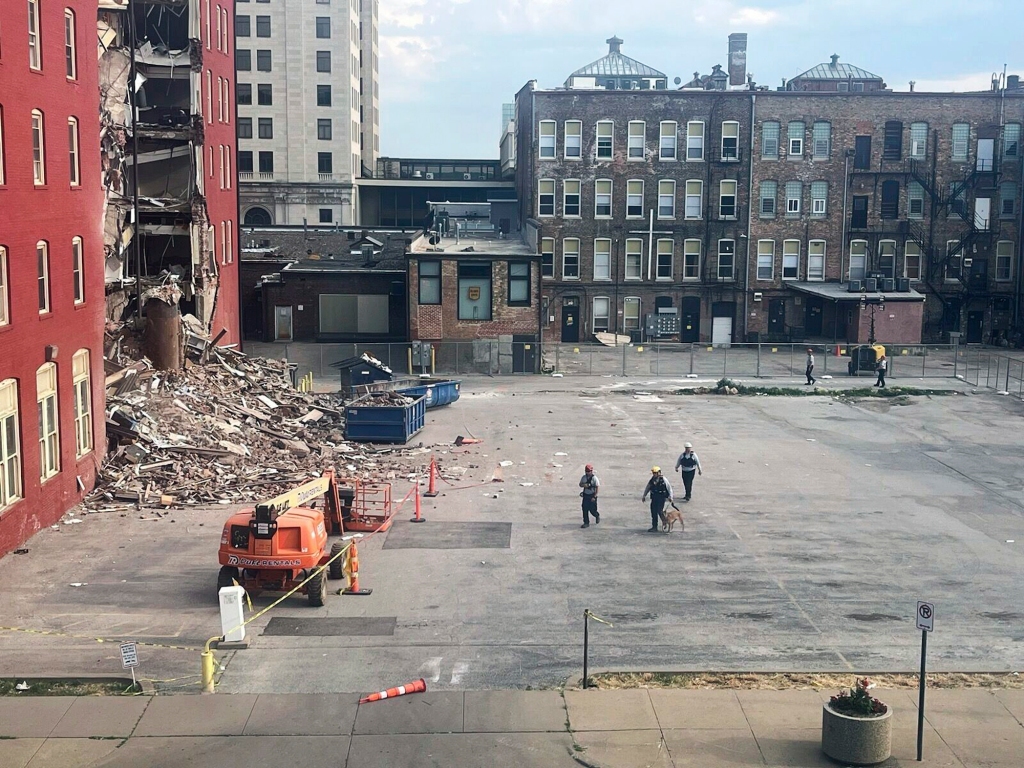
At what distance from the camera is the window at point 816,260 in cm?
6519

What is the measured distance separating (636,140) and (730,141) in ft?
17.4

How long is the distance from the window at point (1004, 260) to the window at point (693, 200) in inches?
685

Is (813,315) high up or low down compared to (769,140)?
down

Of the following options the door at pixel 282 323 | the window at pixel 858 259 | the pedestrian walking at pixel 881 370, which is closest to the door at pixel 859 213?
the window at pixel 858 259

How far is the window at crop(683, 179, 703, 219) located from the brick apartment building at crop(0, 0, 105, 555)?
139ft

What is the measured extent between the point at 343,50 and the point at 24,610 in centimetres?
7821

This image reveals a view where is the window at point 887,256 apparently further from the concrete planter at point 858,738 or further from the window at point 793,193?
the concrete planter at point 858,738

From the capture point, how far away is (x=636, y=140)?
210 feet

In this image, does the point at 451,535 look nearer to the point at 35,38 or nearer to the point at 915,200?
the point at 35,38

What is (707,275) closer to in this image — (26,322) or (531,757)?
(26,322)

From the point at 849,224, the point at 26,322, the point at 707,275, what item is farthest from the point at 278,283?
the point at 26,322

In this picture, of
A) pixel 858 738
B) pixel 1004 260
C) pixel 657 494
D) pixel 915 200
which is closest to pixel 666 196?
pixel 915 200

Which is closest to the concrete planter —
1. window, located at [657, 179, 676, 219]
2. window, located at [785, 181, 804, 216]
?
window, located at [657, 179, 676, 219]

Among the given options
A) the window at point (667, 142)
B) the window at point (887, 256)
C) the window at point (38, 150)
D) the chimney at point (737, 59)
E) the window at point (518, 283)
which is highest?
the chimney at point (737, 59)
